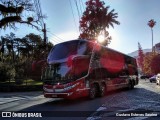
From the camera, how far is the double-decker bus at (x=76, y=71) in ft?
54.0

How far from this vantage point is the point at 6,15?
1189 inches

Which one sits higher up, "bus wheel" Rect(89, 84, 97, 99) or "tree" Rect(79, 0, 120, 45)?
"tree" Rect(79, 0, 120, 45)

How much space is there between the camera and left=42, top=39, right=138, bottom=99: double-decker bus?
1647 cm

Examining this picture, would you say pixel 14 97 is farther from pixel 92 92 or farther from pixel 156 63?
pixel 156 63

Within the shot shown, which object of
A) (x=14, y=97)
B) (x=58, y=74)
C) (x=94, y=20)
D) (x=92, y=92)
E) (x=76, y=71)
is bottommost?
(x=14, y=97)

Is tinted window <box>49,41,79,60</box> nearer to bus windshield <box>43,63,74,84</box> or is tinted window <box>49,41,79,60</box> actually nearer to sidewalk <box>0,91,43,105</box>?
bus windshield <box>43,63,74,84</box>

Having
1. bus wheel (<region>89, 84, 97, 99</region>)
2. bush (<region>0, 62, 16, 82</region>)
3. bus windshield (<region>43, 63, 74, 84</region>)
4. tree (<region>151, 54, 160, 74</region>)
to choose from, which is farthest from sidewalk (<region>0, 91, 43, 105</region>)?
tree (<region>151, 54, 160, 74</region>)

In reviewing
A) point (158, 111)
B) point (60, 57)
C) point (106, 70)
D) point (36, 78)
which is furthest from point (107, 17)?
point (158, 111)

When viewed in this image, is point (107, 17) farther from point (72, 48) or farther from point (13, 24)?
point (72, 48)

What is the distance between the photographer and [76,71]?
54.6 ft

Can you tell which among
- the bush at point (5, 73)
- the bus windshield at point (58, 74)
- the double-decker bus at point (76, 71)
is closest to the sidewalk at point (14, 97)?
the bus windshield at point (58, 74)

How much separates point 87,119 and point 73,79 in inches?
240

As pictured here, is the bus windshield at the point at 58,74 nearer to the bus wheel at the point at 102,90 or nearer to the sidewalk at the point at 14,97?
the bus wheel at the point at 102,90

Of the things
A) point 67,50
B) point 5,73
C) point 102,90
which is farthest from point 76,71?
point 5,73
